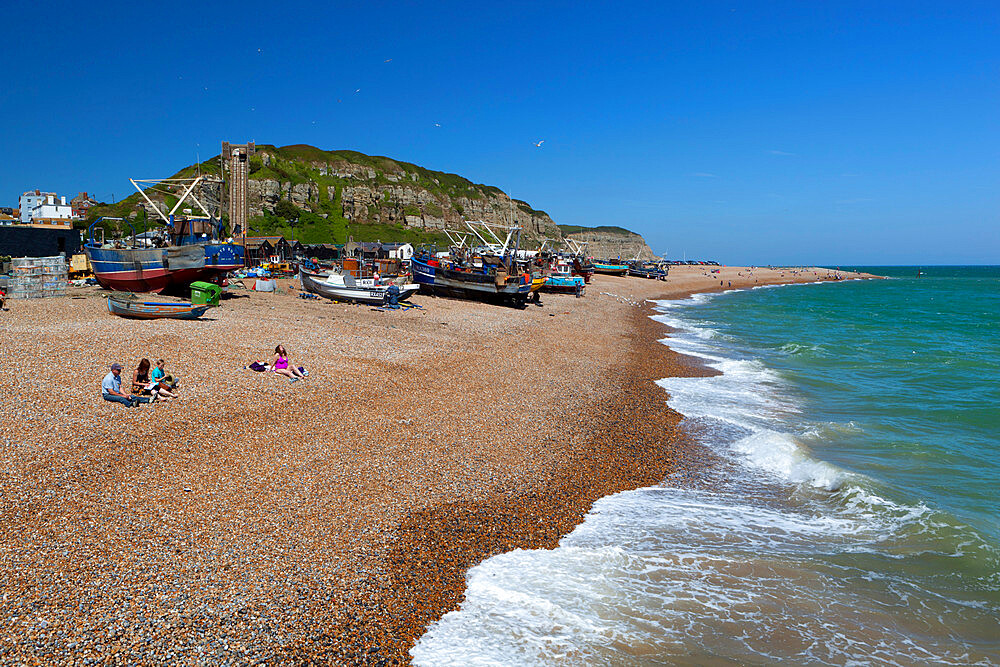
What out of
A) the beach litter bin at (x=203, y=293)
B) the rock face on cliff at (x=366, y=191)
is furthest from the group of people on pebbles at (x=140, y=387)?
the rock face on cliff at (x=366, y=191)

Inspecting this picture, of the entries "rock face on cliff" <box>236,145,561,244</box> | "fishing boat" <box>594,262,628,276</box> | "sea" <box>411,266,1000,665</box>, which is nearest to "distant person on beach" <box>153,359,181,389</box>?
"sea" <box>411,266,1000,665</box>

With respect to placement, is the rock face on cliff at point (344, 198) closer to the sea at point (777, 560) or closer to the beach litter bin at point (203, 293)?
the beach litter bin at point (203, 293)

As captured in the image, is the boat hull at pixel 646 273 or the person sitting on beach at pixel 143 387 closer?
the person sitting on beach at pixel 143 387

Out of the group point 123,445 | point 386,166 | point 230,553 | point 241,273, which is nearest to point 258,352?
point 123,445

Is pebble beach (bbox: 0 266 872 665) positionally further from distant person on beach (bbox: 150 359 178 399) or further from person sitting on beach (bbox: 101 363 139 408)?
distant person on beach (bbox: 150 359 178 399)

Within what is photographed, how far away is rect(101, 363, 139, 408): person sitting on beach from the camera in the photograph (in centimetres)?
1109

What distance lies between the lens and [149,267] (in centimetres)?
2436

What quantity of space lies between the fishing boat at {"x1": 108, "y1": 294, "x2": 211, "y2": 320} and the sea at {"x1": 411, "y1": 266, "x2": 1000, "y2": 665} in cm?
1533

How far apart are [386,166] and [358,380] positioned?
4676 inches

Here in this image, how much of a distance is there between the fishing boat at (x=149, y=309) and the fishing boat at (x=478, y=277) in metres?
19.6

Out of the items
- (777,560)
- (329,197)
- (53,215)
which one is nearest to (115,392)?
(777,560)

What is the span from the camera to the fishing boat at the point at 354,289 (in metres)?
29.7

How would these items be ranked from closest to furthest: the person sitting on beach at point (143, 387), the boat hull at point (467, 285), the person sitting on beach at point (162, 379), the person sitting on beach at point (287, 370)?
the person sitting on beach at point (143, 387)
the person sitting on beach at point (162, 379)
the person sitting on beach at point (287, 370)
the boat hull at point (467, 285)

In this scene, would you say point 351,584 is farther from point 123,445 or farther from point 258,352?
point 258,352
